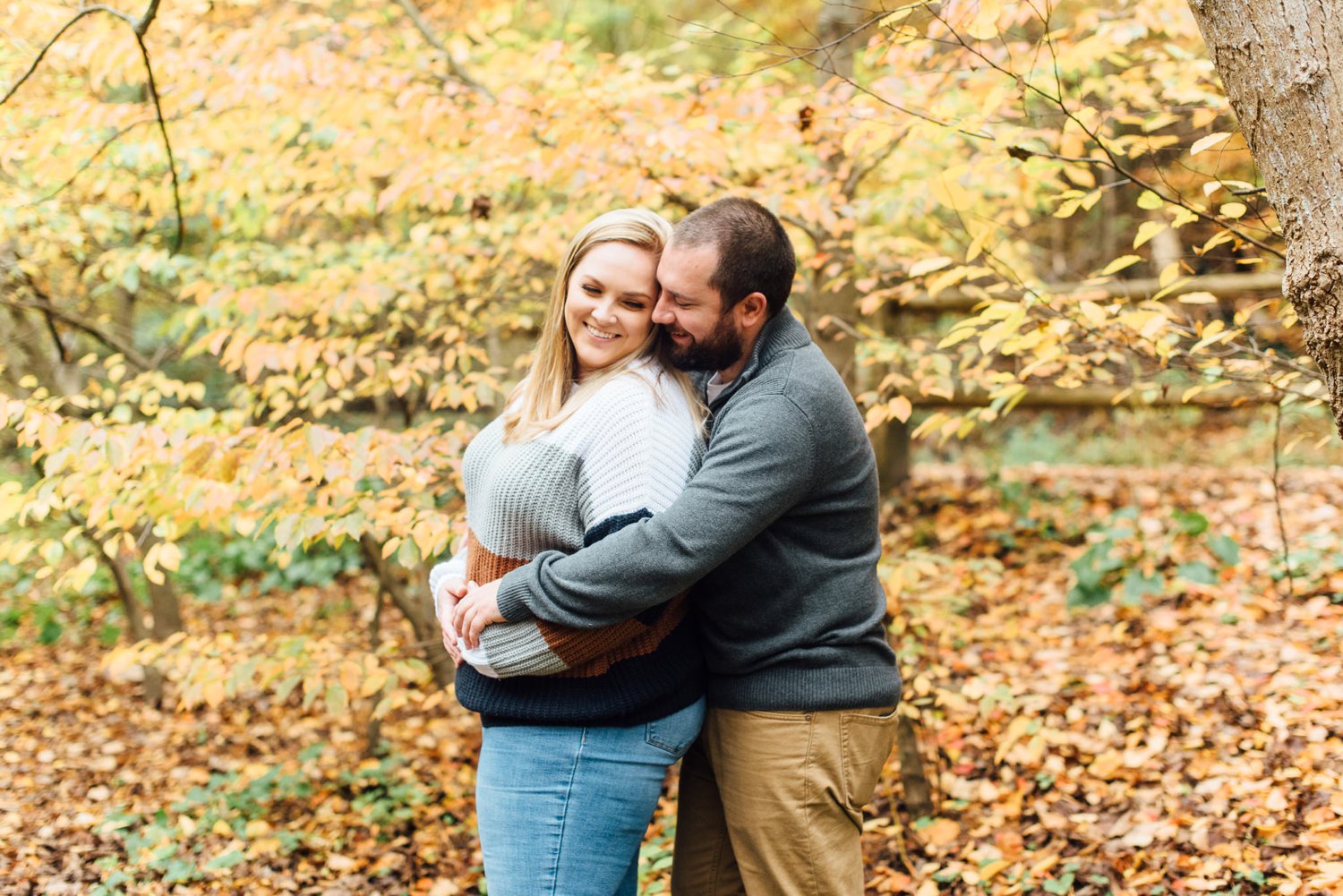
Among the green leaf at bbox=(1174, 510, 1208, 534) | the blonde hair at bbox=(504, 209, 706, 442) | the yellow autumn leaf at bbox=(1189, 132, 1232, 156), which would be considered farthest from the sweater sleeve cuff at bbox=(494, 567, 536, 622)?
the green leaf at bbox=(1174, 510, 1208, 534)

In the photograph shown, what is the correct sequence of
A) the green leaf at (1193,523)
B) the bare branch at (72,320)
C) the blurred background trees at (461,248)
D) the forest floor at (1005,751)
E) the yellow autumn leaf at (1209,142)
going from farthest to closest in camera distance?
the green leaf at (1193,523), the bare branch at (72,320), the forest floor at (1005,751), the blurred background trees at (461,248), the yellow autumn leaf at (1209,142)

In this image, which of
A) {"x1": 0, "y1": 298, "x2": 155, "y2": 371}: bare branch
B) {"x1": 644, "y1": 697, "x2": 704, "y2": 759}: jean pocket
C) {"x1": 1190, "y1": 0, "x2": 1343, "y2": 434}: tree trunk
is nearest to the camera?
{"x1": 1190, "y1": 0, "x2": 1343, "y2": 434}: tree trunk

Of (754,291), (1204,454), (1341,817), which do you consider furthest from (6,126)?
(1204,454)

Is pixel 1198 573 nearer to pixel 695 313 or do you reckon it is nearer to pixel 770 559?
pixel 770 559

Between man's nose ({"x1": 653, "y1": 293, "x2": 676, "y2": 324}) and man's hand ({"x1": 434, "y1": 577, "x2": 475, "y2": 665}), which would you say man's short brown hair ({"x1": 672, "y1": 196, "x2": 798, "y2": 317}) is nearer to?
man's nose ({"x1": 653, "y1": 293, "x2": 676, "y2": 324})

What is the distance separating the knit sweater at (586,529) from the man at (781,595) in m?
0.08

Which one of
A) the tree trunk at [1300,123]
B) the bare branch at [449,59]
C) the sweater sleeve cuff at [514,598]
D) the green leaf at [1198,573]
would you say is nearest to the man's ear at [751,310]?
the sweater sleeve cuff at [514,598]

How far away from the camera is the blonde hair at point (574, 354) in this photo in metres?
2.16

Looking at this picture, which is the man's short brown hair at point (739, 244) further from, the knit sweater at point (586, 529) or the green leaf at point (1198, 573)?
the green leaf at point (1198, 573)

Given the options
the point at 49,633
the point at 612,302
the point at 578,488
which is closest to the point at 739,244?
the point at 612,302

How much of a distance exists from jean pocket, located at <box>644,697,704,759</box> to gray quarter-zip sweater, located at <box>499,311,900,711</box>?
74mm

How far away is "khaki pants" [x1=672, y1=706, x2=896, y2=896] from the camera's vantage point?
6.93 ft

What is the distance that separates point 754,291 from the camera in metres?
2.14

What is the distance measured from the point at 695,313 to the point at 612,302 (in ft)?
0.64
